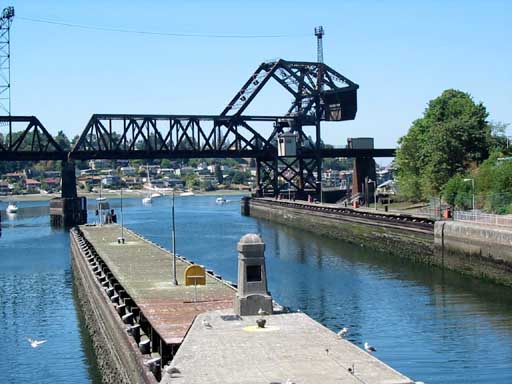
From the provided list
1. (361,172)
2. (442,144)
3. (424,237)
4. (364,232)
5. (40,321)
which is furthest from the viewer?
(361,172)

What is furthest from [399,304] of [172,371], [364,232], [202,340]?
[364,232]

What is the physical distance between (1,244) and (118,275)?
181ft

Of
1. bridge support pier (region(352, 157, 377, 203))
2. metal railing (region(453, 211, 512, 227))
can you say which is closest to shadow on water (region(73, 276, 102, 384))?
metal railing (region(453, 211, 512, 227))

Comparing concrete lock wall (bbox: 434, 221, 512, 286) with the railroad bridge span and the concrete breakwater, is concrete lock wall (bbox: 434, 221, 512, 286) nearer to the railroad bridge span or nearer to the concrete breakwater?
the concrete breakwater

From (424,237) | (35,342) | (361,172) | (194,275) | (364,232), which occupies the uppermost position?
(361,172)

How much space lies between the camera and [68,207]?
13000 centimetres

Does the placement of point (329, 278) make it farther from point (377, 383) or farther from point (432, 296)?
point (377, 383)

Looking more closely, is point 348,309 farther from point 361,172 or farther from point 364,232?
point 361,172

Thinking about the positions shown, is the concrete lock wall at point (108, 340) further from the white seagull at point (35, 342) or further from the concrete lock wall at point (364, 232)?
the concrete lock wall at point (364, 232)

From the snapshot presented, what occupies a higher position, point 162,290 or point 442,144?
point 442,144

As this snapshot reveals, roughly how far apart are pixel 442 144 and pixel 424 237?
121 feet

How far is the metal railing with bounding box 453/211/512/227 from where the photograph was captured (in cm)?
6577

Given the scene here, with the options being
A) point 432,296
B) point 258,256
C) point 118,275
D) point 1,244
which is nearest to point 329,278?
point 432,296

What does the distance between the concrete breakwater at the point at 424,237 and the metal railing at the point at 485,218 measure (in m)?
1.63
